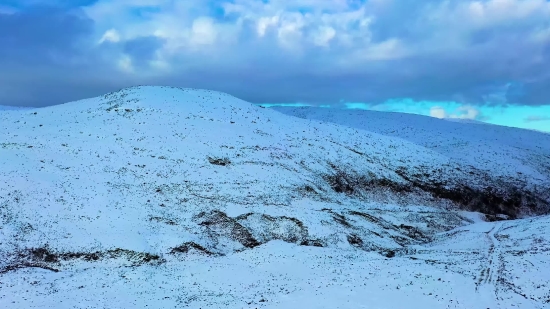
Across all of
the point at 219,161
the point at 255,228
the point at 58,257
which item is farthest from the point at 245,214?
the point at 58,257

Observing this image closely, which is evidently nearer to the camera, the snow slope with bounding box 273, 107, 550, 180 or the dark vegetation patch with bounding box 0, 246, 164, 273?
the dark vegetation patch with bounding box 0, 246, 164, 273

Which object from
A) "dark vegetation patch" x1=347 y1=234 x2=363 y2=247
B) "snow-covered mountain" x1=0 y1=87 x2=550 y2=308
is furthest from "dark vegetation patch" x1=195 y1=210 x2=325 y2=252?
"dark vegetation patch" x1=347 y1=234 x2=363 y2=247

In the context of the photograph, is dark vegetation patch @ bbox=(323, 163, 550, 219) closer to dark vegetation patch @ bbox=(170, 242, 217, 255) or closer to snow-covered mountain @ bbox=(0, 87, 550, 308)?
snow-covered mountain @ bbox=(0, 87, 550, 308)

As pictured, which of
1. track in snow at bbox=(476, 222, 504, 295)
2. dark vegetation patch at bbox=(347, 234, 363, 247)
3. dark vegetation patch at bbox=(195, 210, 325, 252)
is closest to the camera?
track in snow at bbox=(476, 222, 504, 295)

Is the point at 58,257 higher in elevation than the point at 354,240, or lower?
lower

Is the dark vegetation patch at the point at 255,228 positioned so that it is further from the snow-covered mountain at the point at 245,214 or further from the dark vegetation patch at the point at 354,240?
the dark vegetation patch at the point at 354,240

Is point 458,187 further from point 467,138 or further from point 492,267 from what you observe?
point 492,267

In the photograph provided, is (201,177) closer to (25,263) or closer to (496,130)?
(25,263)

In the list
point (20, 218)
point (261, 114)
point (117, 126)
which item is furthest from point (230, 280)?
point (261, 114)

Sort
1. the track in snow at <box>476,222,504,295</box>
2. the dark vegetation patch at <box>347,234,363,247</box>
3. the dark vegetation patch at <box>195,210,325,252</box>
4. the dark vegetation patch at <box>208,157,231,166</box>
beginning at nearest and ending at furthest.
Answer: the track in snow at <box>476,222,504,295</box>, the dark vegetation patch at <box>195,210,325,252</box>, the dark vegetation patch at <box>347,234,363,247</box>, the dark vegetation patch at <box>208,157,231,166</box>
